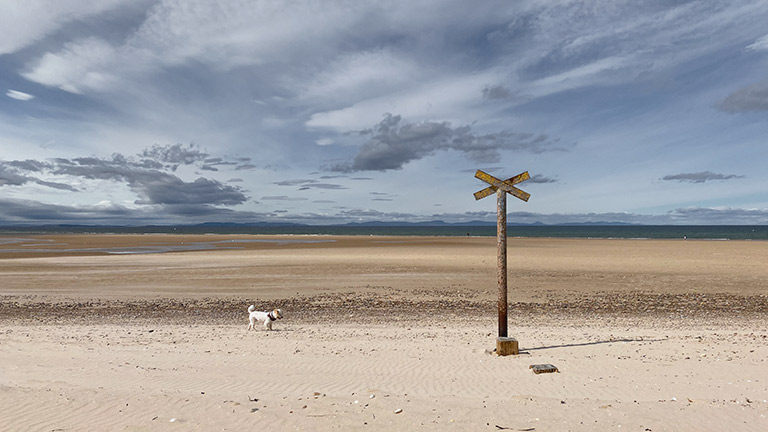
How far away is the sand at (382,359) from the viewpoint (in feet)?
21.8

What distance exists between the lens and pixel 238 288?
2369 cm

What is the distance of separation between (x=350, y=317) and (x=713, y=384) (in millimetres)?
10369

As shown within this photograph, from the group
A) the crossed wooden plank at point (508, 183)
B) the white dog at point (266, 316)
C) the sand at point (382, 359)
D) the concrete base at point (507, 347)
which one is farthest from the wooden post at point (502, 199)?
the white dog at point (266, 316)

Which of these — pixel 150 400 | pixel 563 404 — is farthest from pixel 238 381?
pixel 563 404

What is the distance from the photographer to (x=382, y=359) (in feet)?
33.1

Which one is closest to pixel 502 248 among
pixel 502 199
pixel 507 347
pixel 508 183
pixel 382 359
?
pixel 502 199

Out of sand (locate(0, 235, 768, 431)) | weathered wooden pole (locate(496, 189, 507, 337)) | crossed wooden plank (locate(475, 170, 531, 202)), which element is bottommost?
sand (locate(0, 235, 768, 431))

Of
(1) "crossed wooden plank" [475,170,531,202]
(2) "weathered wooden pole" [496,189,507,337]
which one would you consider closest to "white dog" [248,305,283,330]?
(2) "weathered wooden pole" [496,189,507,337]

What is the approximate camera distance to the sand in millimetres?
6648

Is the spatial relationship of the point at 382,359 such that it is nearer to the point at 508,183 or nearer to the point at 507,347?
the point at 507,347

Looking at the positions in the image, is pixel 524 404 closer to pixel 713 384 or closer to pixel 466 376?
pixel 466 376

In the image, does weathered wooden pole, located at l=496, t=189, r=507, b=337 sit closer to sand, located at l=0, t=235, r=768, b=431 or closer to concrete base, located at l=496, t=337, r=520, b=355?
concrete base, located at l=496, t=337, r=520, b=355

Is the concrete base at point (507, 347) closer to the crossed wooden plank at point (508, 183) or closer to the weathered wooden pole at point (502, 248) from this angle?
the weathered wooden pole at point (502, 248)

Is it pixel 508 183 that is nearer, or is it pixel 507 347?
pixel 507 347
